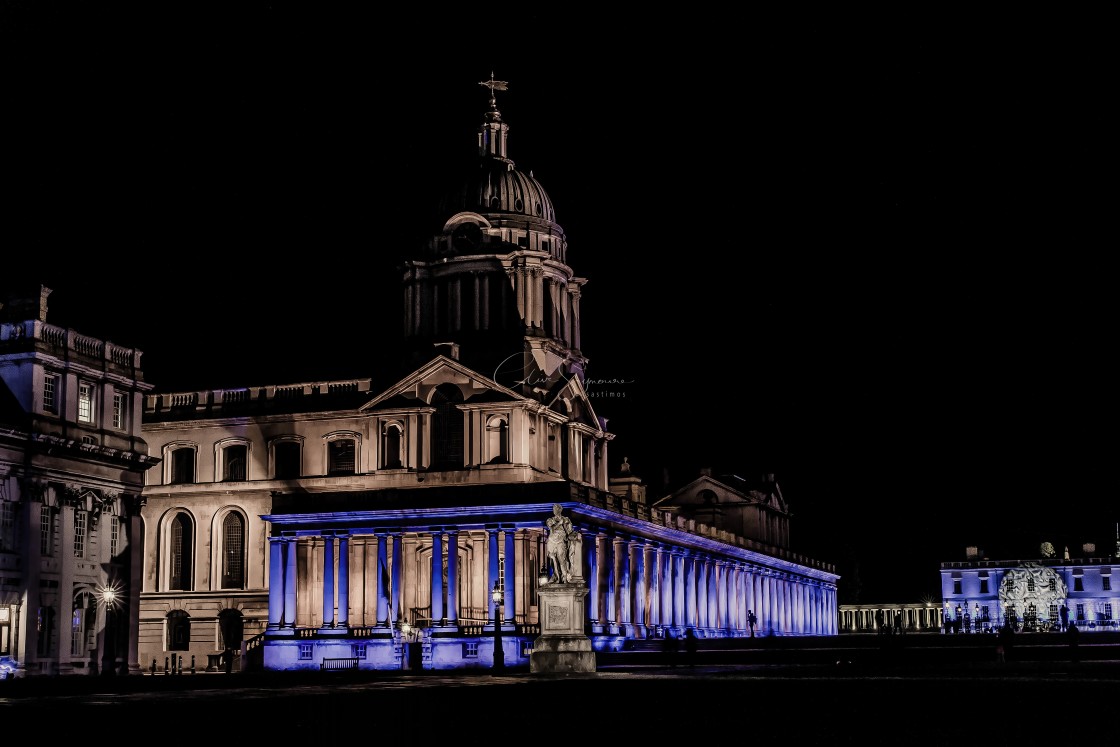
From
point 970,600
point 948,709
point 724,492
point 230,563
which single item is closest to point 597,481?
point 230,563

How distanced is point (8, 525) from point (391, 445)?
995 inches

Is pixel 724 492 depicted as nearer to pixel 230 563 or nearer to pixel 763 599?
pixel 763 599

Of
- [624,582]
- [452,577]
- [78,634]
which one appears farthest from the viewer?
[624,582]

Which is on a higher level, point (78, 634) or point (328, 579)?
point (328, 579)

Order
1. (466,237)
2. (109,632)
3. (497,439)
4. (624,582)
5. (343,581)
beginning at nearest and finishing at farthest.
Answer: (109,632) → (343,581) → (624,582) → (497,439) → (466,237)

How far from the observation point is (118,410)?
68.4 m

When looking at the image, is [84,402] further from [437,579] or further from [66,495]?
[437,579]

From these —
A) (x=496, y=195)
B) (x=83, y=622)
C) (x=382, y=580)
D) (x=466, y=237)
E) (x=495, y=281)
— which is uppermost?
(x=496, y=195)

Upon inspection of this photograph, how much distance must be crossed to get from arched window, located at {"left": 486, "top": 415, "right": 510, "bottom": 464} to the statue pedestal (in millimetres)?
31796

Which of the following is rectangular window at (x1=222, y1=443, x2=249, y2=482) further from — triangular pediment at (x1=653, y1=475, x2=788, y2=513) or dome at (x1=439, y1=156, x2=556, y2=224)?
triangular pediment at (x1=653, y1=475, x2=788, y2=513)

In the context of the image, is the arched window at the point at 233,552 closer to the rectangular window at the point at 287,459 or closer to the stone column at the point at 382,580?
the rectangular window at the point at 287,459

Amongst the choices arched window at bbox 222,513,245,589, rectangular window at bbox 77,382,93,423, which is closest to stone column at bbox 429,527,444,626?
arched window at bbox 222,513,245,589

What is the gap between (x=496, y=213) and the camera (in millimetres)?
93812

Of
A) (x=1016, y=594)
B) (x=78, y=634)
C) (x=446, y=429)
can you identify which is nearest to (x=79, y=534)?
(x=78, y=634)
